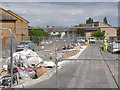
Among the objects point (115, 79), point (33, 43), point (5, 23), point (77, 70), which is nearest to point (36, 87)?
point (77, 70)

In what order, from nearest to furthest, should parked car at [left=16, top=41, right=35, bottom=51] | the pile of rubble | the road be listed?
the road, the pile of rubble, parked car at [left=16, top=41, right=35, bottom=51]

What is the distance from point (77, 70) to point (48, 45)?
5945 mm

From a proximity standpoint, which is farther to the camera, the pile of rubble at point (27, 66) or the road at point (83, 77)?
the pile of rubble at point (27, 66)

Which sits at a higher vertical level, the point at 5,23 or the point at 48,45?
the point at 5,23

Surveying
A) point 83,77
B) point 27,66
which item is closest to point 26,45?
point 27,66

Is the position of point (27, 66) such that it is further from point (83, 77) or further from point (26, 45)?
point (26, 45)

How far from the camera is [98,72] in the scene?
28.7 ft

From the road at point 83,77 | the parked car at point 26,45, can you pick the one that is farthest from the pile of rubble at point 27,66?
the parked car at point 26,45

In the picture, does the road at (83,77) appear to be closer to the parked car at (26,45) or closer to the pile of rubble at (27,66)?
the pile of rubble at (27,66)

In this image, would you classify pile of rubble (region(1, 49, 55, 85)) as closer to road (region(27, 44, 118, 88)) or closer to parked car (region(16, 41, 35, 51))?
road (region(27, 44, 118, 88))

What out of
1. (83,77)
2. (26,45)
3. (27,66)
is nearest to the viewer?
(83,77)

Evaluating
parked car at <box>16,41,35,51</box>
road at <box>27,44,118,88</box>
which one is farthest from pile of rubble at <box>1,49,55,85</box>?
parked car at <box>16,41,35,51</box>

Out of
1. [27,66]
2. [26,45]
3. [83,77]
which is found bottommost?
[83,77]

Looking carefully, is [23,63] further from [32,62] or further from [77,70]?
[77,70]
